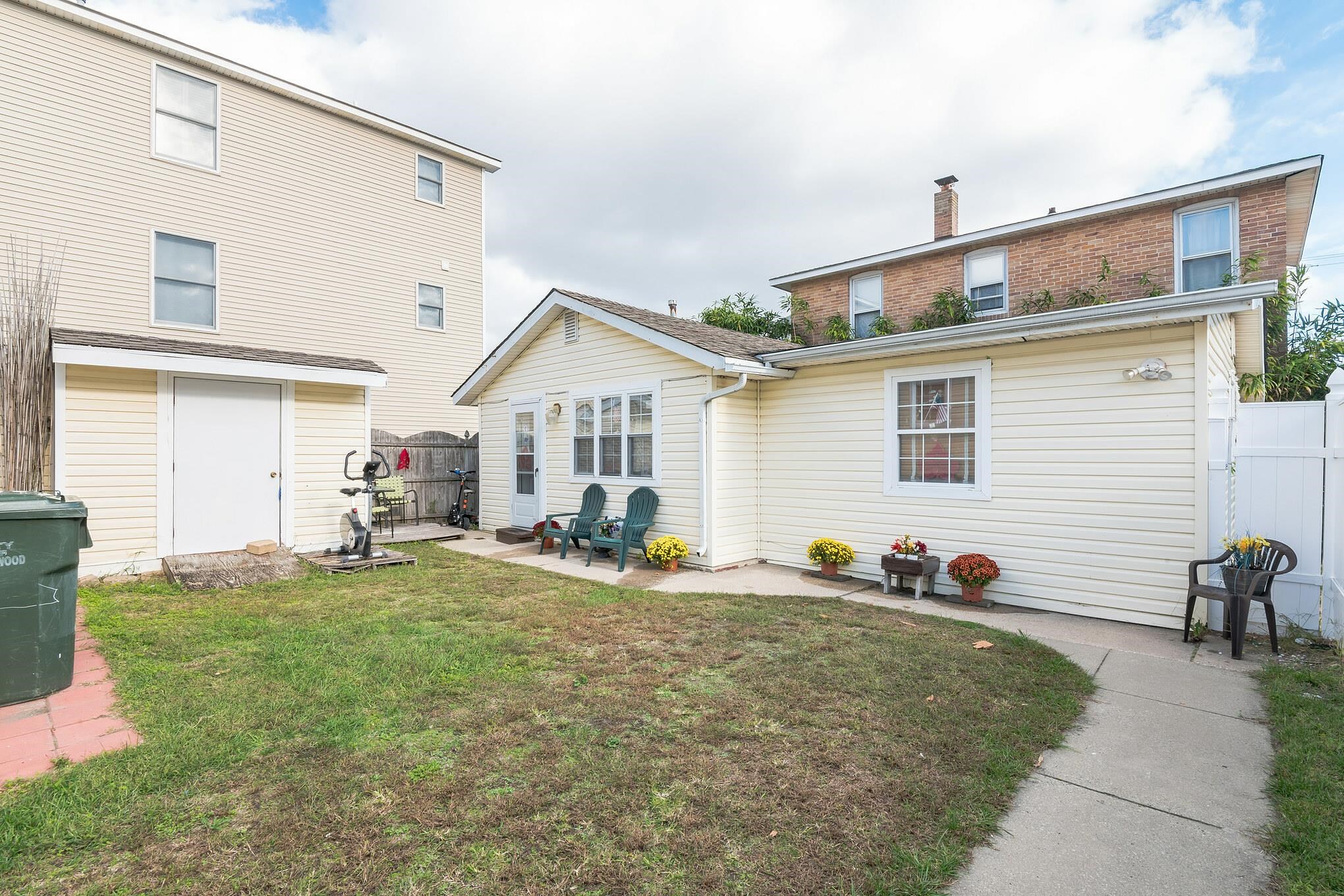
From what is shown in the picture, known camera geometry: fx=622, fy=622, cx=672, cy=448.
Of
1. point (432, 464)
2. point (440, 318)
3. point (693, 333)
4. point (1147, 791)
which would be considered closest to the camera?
point (1147, 791)

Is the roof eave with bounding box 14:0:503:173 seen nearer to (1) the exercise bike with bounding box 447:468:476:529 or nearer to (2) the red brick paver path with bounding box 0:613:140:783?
(1) the exercise bike with bounding box 447:468:476:529

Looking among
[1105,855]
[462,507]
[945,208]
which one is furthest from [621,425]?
[945,208]

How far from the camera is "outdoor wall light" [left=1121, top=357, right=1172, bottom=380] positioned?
17.7 feet

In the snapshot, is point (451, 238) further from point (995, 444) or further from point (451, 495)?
point (995, 444)

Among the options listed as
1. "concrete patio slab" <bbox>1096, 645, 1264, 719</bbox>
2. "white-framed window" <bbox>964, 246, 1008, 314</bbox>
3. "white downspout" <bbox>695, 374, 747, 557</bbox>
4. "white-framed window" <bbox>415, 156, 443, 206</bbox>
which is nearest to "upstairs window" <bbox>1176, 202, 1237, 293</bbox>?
"white-framed window" <bbox>964, 246, 1008, 314</bbox>

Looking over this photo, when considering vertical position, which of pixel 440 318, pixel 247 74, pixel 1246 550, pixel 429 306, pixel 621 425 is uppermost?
pixel 247 74

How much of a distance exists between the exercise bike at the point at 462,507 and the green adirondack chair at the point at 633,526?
4.63 meters

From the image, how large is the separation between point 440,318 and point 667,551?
890cm

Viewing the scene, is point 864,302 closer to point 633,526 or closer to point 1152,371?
point 633,526

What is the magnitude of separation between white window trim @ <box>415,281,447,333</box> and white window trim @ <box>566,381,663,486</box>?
549cm

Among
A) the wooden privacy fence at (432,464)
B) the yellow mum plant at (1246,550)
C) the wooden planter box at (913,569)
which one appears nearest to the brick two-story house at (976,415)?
the wooden planter box at (913,569)

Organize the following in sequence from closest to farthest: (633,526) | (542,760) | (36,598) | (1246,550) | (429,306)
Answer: (542,760), (36,598), (1246,550), (633,526), (429,306)

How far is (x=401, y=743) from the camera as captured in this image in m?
3.13

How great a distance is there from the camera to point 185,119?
10531 millimetres
